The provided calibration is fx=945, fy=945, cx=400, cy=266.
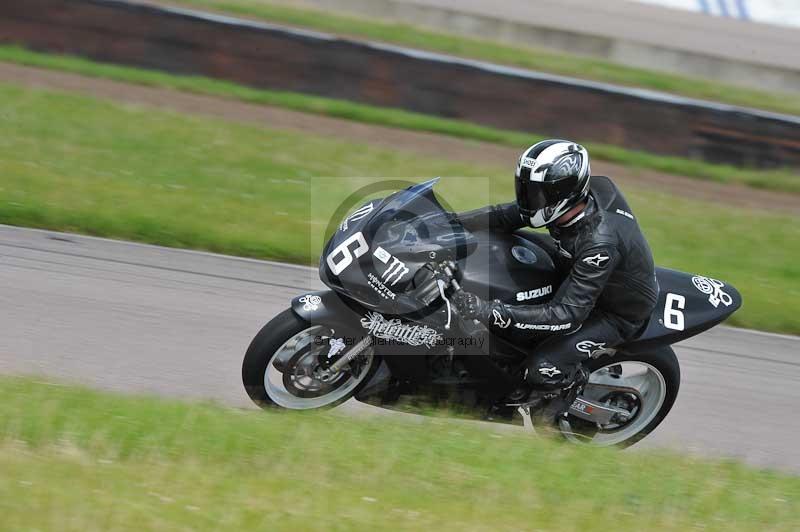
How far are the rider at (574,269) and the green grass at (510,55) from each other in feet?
41.3

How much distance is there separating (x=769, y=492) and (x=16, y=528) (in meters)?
3.32

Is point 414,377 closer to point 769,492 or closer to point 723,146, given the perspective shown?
point 769,492

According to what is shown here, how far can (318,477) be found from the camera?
13.0ft

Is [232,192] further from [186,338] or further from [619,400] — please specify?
[619,400]

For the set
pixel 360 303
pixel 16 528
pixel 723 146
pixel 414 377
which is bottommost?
pixel 16 528

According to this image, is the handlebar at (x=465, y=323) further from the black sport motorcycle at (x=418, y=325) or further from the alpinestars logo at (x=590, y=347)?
the alpinestars logo at (x=590, y=347)

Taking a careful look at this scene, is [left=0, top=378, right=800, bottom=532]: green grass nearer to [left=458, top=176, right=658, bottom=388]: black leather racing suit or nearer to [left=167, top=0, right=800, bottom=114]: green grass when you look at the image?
[left=458, top=176, right=658, bottom=388]: black leather racing suit

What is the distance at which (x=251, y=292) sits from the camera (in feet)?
24.2

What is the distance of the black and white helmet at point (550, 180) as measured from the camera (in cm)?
474

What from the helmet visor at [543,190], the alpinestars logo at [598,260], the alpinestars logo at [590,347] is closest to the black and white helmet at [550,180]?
the helmet visor at [543,190]

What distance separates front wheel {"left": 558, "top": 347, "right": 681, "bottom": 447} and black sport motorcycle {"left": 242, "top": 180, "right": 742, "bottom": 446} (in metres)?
0.11

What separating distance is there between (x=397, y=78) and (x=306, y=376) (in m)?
9.46

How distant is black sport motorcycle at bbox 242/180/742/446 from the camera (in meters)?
4.73

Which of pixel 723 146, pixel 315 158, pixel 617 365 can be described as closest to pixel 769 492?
pixel 617 365
